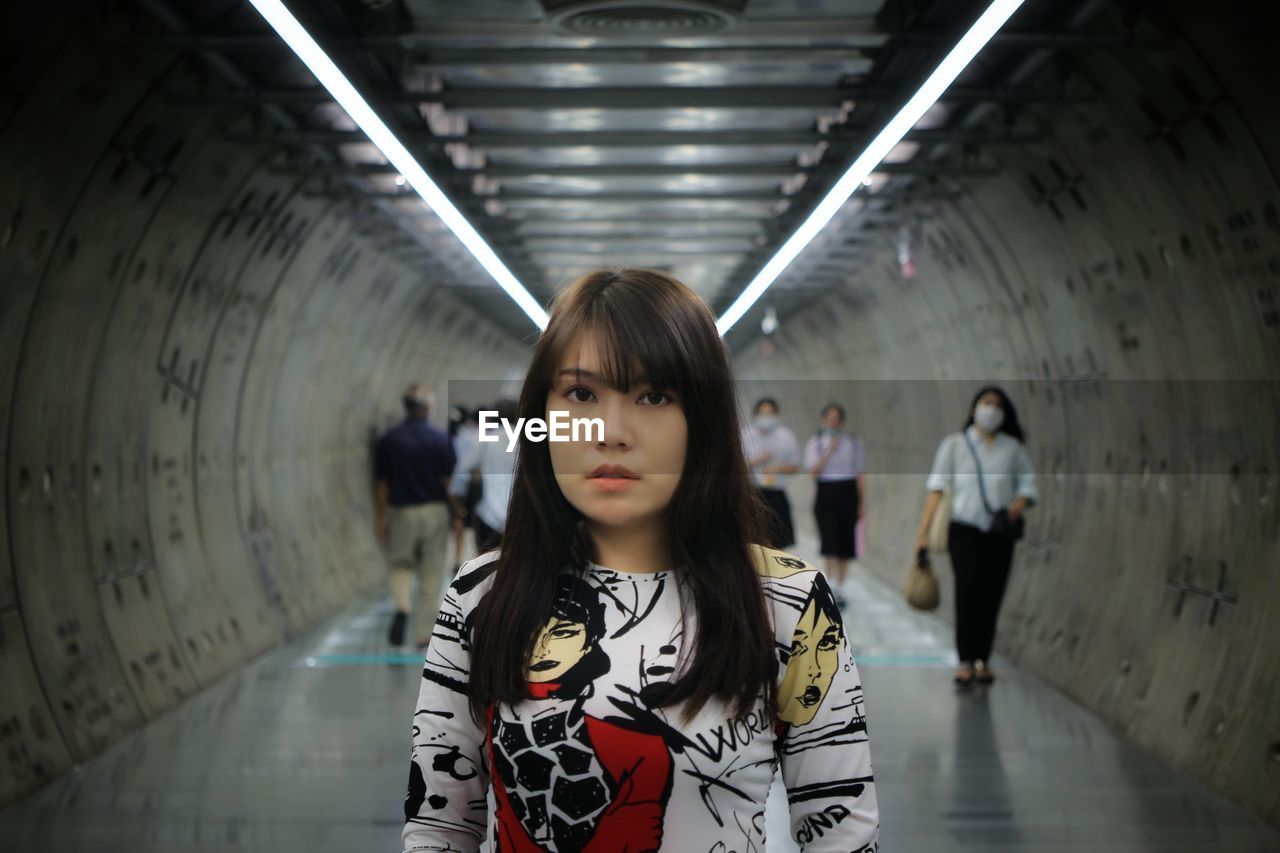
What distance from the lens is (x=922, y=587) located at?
9562mm

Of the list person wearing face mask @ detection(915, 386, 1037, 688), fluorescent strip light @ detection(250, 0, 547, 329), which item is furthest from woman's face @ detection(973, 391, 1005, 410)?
fluorescent strip light @ detection(250, 0, 547, 329)

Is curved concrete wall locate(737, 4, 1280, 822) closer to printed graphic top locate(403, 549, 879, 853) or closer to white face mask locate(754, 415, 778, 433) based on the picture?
white face mask locate(754, 415, 778, 433)

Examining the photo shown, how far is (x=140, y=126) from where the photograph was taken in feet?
24.7

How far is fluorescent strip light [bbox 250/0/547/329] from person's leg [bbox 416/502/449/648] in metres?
2.62

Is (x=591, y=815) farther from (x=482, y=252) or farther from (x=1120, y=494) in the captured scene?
(x=1120, y=494)

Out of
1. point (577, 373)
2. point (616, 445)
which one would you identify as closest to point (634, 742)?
point (616, 445)

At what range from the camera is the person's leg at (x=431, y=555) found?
11586 mm

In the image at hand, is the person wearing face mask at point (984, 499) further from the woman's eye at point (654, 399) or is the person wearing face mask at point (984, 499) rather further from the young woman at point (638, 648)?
the woman's eye at point (654, 399)

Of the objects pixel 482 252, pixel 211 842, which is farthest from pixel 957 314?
pixel 211 842

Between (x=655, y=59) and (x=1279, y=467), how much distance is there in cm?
376

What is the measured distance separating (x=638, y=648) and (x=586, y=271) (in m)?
2.89

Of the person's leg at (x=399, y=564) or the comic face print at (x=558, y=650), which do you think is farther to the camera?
the person's leg at (x=399, y=564)

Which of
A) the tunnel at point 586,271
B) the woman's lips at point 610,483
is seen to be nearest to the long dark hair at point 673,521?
the woman's lips at point 610,483

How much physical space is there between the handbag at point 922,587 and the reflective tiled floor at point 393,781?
62 cm
